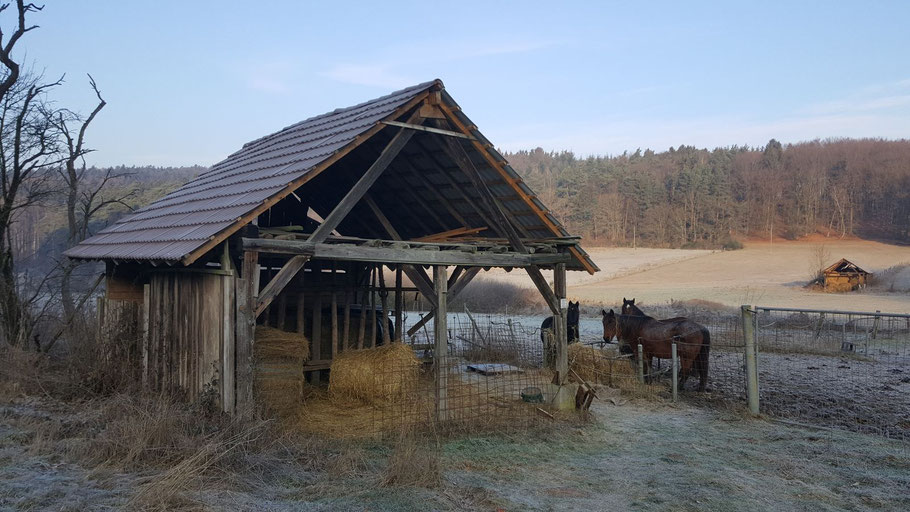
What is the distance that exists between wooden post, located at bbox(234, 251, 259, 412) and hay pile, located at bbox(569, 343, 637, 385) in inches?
333

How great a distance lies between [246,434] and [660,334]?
1028 centimetres

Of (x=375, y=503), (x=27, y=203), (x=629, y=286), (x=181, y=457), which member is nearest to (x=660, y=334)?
(x=375, y=503)

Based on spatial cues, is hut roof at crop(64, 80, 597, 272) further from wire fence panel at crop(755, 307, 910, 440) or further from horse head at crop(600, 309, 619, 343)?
wire fence panel at crop(755, 307, 910, 440)

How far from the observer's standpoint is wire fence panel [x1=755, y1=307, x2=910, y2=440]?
11.8m

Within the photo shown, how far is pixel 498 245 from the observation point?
1190cm

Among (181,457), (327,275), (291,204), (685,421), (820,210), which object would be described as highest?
(820,210)

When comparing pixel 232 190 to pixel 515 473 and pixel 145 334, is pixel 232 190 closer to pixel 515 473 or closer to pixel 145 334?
pixel 145 334

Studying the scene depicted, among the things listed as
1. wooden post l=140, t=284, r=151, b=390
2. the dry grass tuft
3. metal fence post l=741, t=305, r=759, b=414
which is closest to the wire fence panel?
metal fence post l=741, t=305, r=759, b=414

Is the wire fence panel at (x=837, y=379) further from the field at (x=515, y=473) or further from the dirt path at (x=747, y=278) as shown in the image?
the dirt path at (x=747, y=278)

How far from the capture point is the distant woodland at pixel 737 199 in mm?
78188

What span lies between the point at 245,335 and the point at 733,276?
2084 inches

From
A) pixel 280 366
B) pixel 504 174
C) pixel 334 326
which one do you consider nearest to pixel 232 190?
pixel 280 366

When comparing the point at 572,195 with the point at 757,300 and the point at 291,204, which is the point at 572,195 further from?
the point at 291,204

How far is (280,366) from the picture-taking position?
10.1 m
